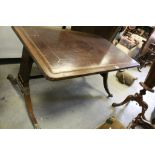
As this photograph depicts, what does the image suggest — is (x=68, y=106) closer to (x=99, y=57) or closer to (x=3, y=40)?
(x=99, y=57)

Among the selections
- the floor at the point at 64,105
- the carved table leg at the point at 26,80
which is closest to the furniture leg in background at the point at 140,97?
the floor at the point at 64,105

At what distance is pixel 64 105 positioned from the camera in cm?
212

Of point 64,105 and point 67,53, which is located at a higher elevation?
point 67,53

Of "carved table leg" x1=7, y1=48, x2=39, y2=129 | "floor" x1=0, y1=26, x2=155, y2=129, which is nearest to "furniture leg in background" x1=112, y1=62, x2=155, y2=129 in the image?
"floor" x1=0, y1=26, x2=155, y2=129

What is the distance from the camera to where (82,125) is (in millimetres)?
1942

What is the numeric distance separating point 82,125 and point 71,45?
32.1 inches

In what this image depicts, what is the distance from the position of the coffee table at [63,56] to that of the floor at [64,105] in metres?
0.12

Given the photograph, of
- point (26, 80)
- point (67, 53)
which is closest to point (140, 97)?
point (67, 53)

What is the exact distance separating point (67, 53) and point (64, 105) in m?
0.78

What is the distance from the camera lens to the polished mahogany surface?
1.31m

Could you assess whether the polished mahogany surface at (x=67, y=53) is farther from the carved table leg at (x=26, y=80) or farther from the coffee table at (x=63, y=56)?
the carved table leg at (x=26, y=80)

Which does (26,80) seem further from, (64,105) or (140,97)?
(140,97)

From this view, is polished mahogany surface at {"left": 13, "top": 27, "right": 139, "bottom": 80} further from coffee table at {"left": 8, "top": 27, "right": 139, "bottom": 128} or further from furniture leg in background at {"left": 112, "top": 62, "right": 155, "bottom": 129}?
furniture leg in background at {"left": 112, "top": 62, "right": 155, "bottom": 129}
